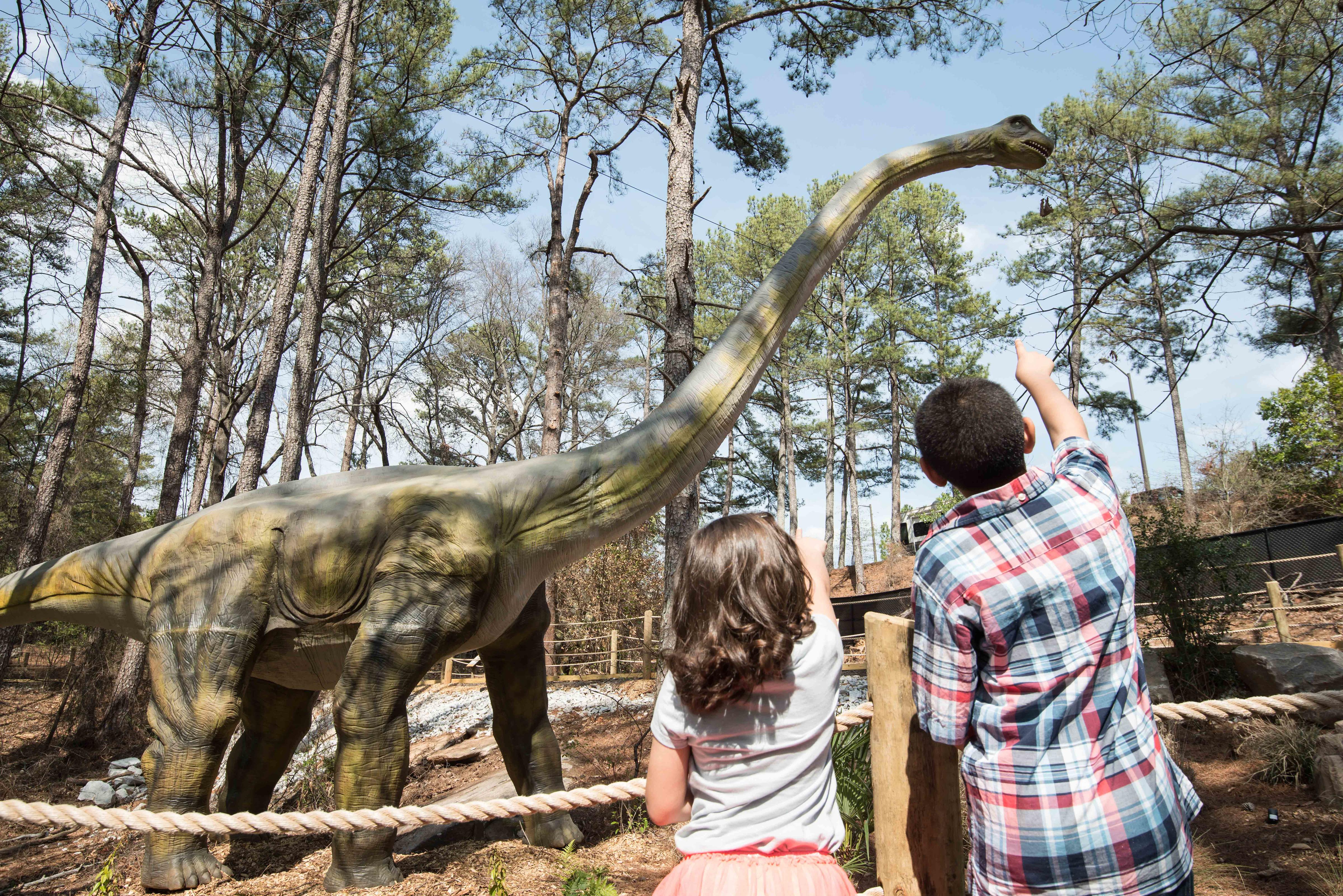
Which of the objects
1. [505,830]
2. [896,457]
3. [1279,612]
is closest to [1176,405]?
[896,457]

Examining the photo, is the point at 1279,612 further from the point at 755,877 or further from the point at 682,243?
the point at 755,877

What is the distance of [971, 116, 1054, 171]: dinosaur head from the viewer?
3.43 metres

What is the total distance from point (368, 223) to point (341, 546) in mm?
13968

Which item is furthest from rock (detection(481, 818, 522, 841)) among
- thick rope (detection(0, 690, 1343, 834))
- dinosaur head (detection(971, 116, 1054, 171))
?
dinosaur head (detection(971, 116, 1054, 171))

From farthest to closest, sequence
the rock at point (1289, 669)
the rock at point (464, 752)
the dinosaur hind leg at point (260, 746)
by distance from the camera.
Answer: the rock at point (464, 752)
the rock at point (1289, 669)
the dinosaur hind leg at point (260, 746)

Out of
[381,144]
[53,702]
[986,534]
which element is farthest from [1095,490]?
[53,702]

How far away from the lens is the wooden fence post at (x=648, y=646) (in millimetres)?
10641

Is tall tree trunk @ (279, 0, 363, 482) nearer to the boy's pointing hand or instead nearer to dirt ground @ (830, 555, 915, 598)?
the boy's pointing hand

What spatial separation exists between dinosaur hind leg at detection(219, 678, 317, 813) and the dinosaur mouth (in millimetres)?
4244

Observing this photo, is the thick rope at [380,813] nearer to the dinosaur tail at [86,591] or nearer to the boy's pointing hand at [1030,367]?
the boy's pointing hand at [1030,367]

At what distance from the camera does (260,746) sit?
4.20 metres

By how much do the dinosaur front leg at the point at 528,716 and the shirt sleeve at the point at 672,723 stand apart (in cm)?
259

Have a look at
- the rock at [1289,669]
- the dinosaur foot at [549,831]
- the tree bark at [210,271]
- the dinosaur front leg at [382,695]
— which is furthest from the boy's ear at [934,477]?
the tree bark at [210,271]

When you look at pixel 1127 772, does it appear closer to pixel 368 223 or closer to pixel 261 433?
pixel 261 433
